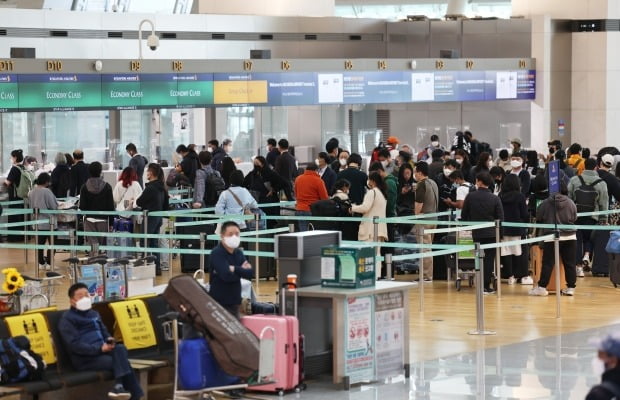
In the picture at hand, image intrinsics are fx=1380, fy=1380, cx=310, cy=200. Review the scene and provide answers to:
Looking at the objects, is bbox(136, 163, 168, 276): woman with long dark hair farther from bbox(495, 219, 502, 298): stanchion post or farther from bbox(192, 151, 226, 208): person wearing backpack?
bbox(495, 219, 502, 298): stanchion post

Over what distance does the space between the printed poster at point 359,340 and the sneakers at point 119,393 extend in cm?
197

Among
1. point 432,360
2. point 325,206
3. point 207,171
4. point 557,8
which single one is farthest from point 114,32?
point 432,360

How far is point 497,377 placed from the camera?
11.5m

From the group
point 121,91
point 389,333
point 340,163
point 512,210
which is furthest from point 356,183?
point 389,333

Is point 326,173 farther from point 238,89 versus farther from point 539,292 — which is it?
point 238,89

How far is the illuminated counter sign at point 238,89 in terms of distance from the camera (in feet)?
74.8

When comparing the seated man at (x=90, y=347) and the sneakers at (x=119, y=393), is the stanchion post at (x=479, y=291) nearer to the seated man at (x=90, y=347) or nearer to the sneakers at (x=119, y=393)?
the seated man at (x=90, y=347)

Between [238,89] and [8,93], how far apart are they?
435 cm

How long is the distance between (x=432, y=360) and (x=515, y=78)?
55.5 ft

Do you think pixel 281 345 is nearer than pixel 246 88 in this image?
Yes

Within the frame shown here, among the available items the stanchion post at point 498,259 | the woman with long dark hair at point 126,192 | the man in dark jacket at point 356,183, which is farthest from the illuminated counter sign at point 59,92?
the stanchion post at point 498,259

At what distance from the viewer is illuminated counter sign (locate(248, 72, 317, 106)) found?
23500 millimetres

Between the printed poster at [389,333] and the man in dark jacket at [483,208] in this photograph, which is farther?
the man in dark jacket at [483,208]

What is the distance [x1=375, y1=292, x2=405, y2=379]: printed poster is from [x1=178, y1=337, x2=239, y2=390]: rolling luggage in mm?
1690
